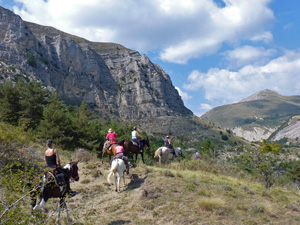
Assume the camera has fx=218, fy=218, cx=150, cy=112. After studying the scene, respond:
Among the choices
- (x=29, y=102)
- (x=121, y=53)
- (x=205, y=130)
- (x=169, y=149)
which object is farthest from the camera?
(x=121, y=53)

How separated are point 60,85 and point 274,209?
90103 mm

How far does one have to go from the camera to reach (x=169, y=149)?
17.4 metres

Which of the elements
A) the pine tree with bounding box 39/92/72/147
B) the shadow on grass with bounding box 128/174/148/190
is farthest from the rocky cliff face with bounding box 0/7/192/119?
the shadow on grass with bounding box 128/174/148/190

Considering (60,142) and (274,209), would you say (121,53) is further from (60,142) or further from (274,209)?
(274,209)

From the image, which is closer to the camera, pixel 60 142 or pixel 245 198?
pixel 245 198

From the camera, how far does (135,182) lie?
1081cm

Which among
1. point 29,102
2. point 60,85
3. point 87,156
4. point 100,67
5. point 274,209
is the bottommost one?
point 274,209

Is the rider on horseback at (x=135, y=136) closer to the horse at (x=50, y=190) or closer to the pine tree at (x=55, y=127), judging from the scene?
the horse at (x=50, y=190)

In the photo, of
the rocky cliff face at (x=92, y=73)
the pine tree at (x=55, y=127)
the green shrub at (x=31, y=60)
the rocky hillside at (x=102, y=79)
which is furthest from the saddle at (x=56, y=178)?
the green shrub at (x=31, y=60)

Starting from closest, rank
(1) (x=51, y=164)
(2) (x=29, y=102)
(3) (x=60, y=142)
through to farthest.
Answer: (1) (x=51, y=164) < (3) (x=60, y=142) < (2) (x=29, y=102)

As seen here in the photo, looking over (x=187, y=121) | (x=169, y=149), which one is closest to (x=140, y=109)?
(x=187, y=121)

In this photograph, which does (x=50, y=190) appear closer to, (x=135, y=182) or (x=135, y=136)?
(x=135, y=182)

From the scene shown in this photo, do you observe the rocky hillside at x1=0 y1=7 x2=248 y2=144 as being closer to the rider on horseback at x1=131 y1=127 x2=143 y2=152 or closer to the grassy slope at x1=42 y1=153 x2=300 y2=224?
the rider on horseback at x1=131 y1=127 x2=143 y2=152

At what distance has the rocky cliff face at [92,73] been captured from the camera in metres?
Result: 76.7
